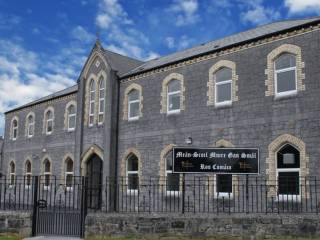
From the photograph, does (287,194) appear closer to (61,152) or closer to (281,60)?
(281,60)

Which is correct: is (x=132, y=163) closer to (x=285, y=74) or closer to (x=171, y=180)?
(x=171, y=180)

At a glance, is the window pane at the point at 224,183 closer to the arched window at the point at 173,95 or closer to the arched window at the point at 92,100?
the arched window at the point at 173,95

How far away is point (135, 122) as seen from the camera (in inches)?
826

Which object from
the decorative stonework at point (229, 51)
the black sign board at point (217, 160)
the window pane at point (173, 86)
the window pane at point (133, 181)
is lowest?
the window pane at point (133, 181)

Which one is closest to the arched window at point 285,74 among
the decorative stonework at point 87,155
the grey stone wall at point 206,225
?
the grey stone wall at point 206,225

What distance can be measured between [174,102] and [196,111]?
1.62 m

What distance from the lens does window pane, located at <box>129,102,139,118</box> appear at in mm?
21297

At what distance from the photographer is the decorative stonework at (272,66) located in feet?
48.5

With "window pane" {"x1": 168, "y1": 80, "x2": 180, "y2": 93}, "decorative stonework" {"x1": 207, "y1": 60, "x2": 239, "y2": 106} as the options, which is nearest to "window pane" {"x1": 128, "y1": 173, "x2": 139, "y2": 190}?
"window pane" {"x1": 168, "y1": 80, "x2": 180, "y2": 93}

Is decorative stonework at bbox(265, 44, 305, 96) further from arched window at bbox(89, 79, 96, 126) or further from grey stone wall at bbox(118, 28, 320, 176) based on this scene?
arched window at bbox(89, 79, 96, 126)

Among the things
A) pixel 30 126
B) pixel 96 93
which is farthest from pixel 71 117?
pixel 30 126

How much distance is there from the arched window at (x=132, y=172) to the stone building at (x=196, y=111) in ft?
0.16

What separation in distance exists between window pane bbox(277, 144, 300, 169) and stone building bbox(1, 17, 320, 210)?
36 mm

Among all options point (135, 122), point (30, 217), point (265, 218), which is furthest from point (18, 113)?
point (265, 218)
